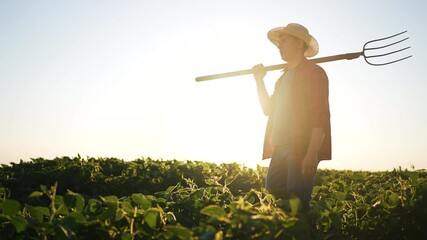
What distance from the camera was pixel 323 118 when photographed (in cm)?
452

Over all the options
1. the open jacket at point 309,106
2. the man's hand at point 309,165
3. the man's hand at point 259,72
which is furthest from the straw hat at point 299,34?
the man's hand at point 309,165

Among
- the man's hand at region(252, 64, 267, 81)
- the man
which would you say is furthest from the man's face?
the man's hand at region(252, 64, 267, 81)

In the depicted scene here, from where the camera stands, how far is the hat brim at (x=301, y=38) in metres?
4.98

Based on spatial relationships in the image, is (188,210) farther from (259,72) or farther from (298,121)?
(259,72)

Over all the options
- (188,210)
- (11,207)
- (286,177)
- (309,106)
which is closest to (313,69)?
(309,106)

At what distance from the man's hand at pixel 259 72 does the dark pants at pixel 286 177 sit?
4.23 ft

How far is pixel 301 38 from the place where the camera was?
16.4 ft

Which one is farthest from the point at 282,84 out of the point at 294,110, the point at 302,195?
the point at 302,195

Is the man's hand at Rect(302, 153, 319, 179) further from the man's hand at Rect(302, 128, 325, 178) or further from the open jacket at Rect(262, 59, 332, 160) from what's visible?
the open jacket at Rect(262, 59, 332, 160)

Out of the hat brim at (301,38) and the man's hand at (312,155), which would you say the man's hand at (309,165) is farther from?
the hat brim at (301,38)

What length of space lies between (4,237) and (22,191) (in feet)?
20.6

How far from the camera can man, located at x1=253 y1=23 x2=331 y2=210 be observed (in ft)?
14.6

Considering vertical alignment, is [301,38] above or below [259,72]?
above

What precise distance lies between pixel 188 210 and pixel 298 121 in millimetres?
1993
